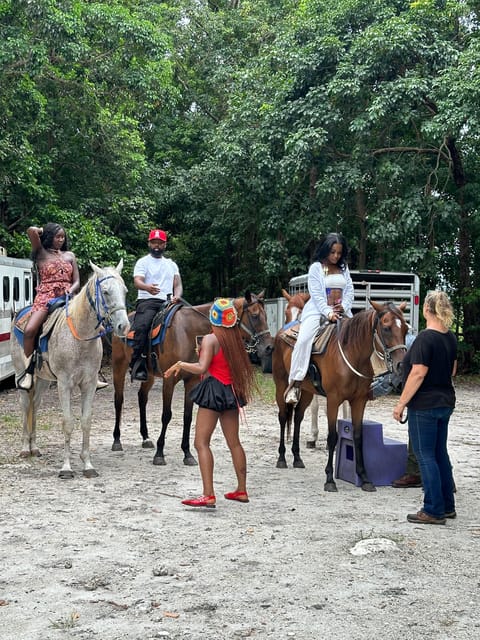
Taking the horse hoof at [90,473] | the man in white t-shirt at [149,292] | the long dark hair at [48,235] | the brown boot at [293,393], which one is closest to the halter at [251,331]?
the brown boot at [293,393]

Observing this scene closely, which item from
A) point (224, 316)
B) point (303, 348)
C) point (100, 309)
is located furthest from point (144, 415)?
point (224, 316)

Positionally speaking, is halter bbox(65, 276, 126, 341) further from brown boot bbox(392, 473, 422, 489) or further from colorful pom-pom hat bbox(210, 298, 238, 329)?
brown boot bbox(392, 473, 422, 489)

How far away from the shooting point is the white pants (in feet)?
29.1

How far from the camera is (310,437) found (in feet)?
37.6

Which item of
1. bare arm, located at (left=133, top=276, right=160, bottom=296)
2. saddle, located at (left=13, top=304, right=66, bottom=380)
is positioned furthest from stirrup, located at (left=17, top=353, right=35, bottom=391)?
bare arm, located at (left=133, top=276, right=160, bottom=296)

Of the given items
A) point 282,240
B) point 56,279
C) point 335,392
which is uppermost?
point 282,240

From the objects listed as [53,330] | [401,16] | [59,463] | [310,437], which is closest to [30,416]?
[59,463]

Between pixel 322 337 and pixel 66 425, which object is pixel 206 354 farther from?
pixel 66 425

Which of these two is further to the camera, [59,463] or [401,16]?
[401,16]

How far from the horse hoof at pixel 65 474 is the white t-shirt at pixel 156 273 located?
2739mm

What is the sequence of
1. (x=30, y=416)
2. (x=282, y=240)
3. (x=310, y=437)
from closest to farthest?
(x=30, y=416) → (x=310, y=437) → (x=282, y=240)

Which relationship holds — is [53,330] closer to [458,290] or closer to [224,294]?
[458,290]

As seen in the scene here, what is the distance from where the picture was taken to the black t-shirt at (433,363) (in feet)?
A: 22.1

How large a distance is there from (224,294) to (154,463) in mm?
25001
